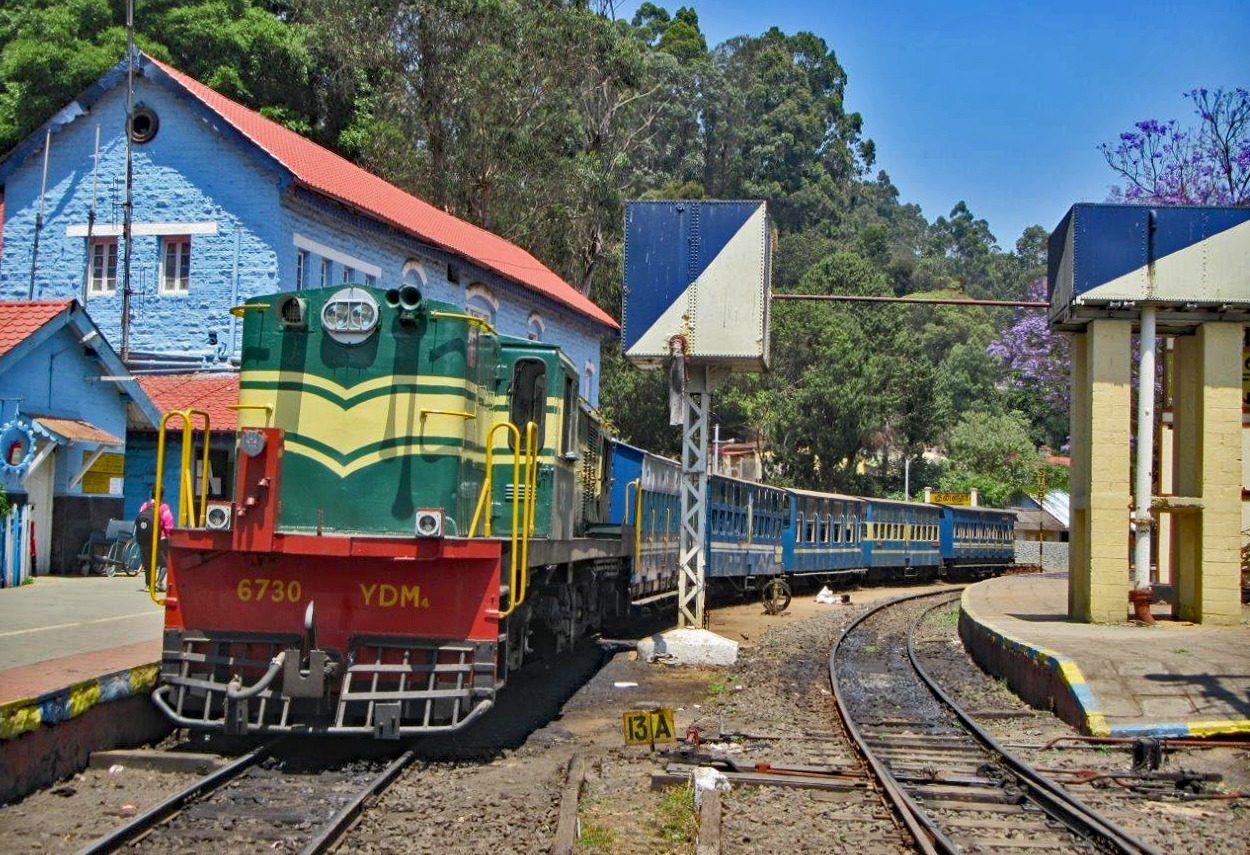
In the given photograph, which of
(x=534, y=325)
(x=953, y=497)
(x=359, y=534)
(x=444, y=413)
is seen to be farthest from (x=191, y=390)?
(x=953, y=497)

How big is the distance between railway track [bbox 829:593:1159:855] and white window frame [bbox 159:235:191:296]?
579 inches

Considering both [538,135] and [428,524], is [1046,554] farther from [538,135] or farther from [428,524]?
[428,524]

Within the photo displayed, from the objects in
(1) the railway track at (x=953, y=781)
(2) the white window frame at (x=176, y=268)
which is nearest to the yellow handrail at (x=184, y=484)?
(1) the railway track at (x=953, y=781)

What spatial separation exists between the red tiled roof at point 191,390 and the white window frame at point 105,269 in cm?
212

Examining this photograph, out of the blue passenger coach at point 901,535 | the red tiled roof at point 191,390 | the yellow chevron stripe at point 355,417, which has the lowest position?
the blue passenger coach at point 901,535

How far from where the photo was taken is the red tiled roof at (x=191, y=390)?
21453 mm

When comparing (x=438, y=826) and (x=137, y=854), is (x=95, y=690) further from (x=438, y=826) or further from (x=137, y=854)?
(x=438, y=826)

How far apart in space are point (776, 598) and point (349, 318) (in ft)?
56.6

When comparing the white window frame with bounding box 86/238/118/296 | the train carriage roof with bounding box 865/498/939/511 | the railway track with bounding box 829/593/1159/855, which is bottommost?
the railway track with bounding box 829/593/1159/855

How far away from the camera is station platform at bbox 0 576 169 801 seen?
24.4ft

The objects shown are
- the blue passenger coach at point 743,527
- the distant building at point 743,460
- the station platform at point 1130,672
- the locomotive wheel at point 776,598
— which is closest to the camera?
the station platform at point 1130,672

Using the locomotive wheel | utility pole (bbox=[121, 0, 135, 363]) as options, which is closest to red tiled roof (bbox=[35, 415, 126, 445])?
utility pole (bbox=[121, 0, 135, 363])

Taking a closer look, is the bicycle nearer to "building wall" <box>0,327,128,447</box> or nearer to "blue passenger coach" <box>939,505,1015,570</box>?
"building wall" <box>0,327,128,447</box>

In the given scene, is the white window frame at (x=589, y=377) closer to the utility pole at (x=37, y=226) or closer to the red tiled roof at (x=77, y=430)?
the utility pole at (x=37, y=226)
